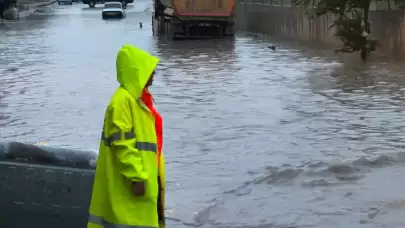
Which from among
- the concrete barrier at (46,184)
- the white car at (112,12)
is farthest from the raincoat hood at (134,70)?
the white car at (112,12)

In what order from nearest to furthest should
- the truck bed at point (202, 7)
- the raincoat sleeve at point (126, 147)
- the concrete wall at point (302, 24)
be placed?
the raincoat sleeve at point (126, 147) < the concrete wall at point (302, 24) < the truck bed at point (202, 7)

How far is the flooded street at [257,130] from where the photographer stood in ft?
25.2

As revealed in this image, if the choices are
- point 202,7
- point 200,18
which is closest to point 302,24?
point 202,7

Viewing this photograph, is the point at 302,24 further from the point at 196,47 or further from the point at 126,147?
the point at 126,147

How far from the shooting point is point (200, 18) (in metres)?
35.2

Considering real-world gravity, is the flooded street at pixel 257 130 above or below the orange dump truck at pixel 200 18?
below

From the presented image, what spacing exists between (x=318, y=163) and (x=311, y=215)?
211cm

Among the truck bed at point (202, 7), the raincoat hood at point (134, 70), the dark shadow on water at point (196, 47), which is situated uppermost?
the truck bed at point (202, 7)

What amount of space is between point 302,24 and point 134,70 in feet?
93.7

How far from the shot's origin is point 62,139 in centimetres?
1145

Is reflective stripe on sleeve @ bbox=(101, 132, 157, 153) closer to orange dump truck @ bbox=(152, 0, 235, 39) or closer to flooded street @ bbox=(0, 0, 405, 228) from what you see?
flooded street @ bbox=(0, 0, 405, 228)

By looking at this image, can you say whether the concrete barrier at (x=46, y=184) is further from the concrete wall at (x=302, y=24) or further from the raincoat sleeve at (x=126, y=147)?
the concrete wall at (x=302, y=24)

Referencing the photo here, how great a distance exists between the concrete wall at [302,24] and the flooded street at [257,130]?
171 centimetres

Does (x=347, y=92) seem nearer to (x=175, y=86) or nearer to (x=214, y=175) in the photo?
(x=175, y=86)
